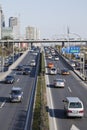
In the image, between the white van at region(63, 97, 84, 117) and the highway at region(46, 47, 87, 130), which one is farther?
the white van at region(63, 97, 84, 117)

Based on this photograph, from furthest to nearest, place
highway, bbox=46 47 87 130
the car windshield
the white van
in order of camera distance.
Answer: the car windshield < the white van < highway, bbox=46 47 87 130

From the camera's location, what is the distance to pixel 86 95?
46.3m

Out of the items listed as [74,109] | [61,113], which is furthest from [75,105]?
[61,113]

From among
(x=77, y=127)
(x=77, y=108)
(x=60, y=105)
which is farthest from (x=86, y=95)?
(x=77, y=127)

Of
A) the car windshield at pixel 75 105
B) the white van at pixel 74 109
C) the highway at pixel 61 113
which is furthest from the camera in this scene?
the car windshield at pixel 75 105

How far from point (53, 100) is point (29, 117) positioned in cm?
1128

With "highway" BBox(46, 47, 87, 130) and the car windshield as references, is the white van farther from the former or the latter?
"highway" BBox(46, 47, 87, 130)

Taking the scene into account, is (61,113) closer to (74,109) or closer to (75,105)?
(75,105)

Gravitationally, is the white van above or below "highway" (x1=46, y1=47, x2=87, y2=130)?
above

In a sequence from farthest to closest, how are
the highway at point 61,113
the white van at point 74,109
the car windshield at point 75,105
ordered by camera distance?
the car windshield at point 75,105 → the white van at point 74,109 → the highway at point 61,113

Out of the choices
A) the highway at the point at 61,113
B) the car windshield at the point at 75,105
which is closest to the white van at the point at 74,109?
the car windshield at the point at 75,105

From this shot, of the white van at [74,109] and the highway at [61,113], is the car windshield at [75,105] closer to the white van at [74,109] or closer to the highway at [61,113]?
the white van at [74,109]

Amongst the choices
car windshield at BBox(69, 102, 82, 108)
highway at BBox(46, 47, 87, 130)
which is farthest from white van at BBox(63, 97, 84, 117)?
highway at BBox(46, 47, 87, 130)

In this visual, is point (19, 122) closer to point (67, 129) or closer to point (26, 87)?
point (67, 129)
